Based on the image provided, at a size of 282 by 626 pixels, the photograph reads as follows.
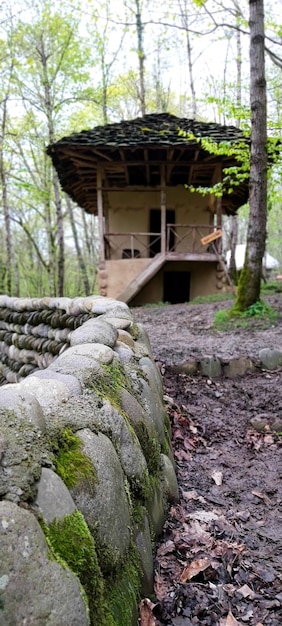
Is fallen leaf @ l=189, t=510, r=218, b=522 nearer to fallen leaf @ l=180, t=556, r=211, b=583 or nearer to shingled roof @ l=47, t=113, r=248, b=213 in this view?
fallen leaf @ l=180, t=556, r=211, b=583

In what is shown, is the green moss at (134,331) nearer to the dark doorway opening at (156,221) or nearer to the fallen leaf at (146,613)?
the fallen leaf at (146,613)

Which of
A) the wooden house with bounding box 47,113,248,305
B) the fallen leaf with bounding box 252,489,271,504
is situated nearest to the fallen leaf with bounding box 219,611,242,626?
the fallen leaf with bounding box 252,489,271,504

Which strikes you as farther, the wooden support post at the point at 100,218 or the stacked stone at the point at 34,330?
the wooden support post at the point at 100,218

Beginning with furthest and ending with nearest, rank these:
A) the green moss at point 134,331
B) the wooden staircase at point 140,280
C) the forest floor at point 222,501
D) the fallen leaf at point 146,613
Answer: the wooden staircase at point 140,280, the green moss at point 134,331, the forest floor at point 222,501, the fallen leaf at point 146,613

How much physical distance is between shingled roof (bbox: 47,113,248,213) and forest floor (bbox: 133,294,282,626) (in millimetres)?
7213

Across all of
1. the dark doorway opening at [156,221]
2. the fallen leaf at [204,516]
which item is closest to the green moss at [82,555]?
the fallen leaf at [204,516]

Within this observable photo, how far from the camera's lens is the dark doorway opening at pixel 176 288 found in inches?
564

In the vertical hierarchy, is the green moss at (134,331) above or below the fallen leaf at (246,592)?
above

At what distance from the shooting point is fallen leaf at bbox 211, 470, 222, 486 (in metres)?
2.70

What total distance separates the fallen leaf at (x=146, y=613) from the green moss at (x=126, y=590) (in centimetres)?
5

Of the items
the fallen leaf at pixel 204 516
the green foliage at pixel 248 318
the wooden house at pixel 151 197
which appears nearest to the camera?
the fallen leaf at pixel 204 516

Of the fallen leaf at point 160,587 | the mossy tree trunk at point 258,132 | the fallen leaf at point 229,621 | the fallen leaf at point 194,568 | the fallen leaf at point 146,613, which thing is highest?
the mossy tree trunk at point 258,132

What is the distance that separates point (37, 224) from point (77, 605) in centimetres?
2569

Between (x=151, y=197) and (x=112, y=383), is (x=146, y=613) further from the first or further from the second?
(x=151, y=197)
